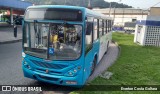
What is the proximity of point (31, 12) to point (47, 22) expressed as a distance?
0.70 metres

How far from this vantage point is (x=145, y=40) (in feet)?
69.2

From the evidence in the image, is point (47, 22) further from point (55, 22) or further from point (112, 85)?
point (112, 85)

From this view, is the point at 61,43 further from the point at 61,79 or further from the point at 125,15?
the point at 125,15

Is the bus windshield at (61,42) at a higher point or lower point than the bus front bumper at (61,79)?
higher

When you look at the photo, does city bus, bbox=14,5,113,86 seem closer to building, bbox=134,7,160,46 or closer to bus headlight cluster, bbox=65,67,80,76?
bus headlight cluster, bbox=65,67,80,76

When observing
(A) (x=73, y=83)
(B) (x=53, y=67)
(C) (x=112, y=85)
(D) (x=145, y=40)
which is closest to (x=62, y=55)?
(B) (x=53, y=67)

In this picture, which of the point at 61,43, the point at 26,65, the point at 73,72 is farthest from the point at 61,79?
the point at 26,65

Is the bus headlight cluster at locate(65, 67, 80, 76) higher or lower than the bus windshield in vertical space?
lower

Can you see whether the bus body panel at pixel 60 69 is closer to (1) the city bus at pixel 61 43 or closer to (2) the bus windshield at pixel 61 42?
(1) the city bus at pixel 61 43

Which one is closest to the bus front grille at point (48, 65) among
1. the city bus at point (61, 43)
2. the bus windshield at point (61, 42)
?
the city bus at point (61, 43)

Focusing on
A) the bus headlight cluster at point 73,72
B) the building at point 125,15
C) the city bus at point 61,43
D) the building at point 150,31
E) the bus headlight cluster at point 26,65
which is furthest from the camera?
the building at point 125,15

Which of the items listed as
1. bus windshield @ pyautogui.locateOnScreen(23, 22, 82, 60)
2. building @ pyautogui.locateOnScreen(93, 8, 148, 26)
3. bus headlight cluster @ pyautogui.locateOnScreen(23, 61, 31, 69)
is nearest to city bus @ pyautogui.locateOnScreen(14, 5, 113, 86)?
bus windshield @ pyautogui.locateOnScreen(23, 22, 82, 60)

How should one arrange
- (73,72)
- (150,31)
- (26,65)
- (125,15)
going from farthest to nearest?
(125,15)
(150,31)
(26,65)
(73,72)

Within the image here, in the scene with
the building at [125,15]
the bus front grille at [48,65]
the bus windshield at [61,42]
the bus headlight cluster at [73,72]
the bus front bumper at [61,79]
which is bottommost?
the bus front bumper at [61,79]
